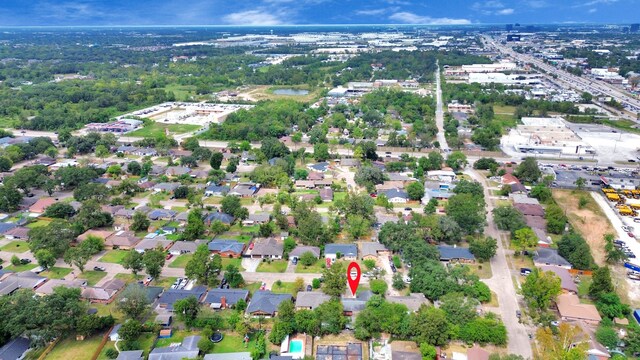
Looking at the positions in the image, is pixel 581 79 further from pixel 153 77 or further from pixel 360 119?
pixel 153 77

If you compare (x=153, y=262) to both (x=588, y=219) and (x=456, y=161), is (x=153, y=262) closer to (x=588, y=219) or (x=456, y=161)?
(x=456, y=161)

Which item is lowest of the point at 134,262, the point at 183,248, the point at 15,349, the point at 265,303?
the point at 183,248

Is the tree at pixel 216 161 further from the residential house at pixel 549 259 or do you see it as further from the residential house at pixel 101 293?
the residential house at pixel 549 259

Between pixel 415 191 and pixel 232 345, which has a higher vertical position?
pixel 415 191

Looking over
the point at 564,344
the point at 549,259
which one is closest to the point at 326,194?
the point at 549,259

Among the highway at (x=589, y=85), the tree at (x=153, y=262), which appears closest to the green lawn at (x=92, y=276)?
the tree at (x=153, y=262)

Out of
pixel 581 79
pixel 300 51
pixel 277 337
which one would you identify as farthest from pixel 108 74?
pixel 581 79
